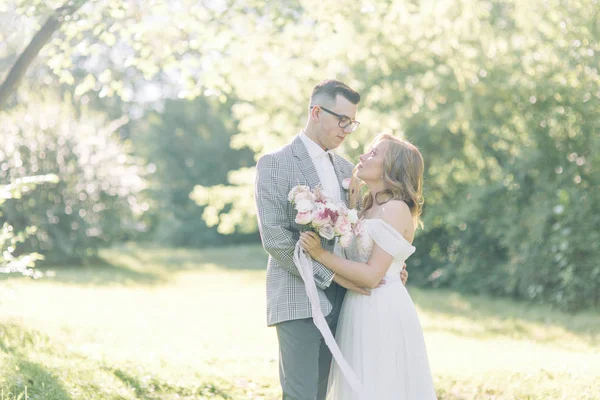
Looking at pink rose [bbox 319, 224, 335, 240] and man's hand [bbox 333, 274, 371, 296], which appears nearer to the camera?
pink rose [bbox 319, 224, 335, 240]

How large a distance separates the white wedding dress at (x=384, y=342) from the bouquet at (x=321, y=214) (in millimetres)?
344

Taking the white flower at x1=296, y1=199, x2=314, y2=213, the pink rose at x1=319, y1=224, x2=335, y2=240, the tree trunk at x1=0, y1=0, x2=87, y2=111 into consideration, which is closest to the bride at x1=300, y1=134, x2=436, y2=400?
Answer: the pink rose at x1=319, y1=224, x2=335, y2=240

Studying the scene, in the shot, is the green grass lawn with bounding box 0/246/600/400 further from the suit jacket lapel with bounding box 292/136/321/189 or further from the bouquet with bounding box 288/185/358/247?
the bouquet with bounding box 288/185/358/247

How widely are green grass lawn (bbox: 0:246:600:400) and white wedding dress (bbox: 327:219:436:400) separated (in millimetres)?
2125

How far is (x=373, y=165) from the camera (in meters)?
4.49

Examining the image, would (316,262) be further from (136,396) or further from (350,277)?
(136,396)

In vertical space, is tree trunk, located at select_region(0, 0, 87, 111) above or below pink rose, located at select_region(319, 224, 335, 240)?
above

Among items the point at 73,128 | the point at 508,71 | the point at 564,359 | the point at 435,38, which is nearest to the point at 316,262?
the point at 564,359

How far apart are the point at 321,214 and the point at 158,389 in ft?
9.76

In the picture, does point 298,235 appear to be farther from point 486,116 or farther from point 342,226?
point 486,116

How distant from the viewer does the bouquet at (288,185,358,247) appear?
3949 millimetres

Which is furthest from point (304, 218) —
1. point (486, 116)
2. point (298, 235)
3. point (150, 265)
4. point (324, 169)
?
point (150, 265)

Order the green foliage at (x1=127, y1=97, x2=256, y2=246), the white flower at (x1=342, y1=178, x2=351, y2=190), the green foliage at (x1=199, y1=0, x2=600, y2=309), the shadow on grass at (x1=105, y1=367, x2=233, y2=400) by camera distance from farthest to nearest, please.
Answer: the green foliage at (x1=127, y1=97, x2=256, y2=246) → the green foliage at (x1=199, y1=0, x2=600, y2=309) → the shadow on grass at (x1=105, y1=367, x2=233, y2=400) → the white flower at (x1=342, y1=178, x2=351, y2=190)

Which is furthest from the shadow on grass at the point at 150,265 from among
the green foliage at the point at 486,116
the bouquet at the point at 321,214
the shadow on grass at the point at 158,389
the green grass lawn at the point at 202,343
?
the bouquet at the point at 321,214
